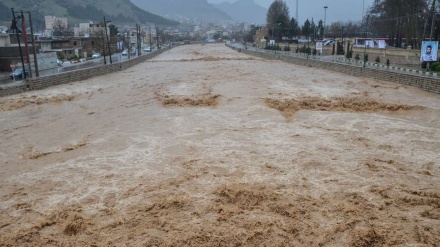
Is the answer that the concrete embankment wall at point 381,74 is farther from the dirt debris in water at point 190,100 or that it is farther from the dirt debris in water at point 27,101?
the dirt debris in water at point 27,101

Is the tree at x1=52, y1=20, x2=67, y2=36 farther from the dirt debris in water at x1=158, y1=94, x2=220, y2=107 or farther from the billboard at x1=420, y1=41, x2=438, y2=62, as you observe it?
the billboard at x1=420, y1=41, x2=438, y2=62

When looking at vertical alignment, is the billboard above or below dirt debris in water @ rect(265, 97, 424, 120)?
above

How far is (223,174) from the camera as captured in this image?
10.4m

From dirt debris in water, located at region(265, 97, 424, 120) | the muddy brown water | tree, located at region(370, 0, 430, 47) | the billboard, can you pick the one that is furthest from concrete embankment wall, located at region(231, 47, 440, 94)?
tree, located at region(370, 0, 430, 47)

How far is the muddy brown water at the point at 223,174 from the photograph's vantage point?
7504 mm

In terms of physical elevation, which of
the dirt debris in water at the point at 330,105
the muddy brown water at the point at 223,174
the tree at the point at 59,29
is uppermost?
the tree at the point at 59,29

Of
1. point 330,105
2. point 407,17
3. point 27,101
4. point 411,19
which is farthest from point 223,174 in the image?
point 411,19

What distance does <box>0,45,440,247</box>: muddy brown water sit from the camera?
24.6 feet

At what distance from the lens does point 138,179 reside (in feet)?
32.9

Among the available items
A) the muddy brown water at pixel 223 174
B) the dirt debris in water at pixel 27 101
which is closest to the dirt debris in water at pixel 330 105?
the muddy brown water at pixel 223 174

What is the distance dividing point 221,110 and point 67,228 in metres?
11.8

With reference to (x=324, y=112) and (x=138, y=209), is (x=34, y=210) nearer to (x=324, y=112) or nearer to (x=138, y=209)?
(x=138, y=209)

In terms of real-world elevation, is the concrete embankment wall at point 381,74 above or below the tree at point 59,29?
below

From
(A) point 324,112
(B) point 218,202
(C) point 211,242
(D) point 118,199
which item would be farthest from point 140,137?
(A) point 324,112
